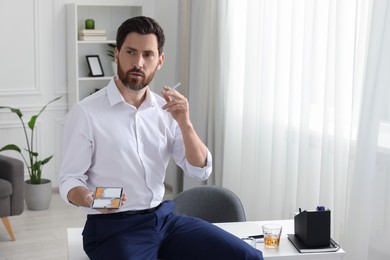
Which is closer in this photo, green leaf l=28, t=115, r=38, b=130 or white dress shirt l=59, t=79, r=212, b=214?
white dress shirt l=59, t=79, r=212, b=214

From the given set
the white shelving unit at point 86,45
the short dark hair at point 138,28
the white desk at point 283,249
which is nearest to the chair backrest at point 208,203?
the white desk at point 283,249

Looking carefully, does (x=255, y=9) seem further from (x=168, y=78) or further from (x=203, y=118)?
(x=168, y=78)

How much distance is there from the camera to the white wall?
5.89 metres

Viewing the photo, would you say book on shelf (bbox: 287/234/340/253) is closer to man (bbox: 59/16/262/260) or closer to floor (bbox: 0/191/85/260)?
man (bbox: 59/16/262/260)

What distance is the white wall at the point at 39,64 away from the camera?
5895mm

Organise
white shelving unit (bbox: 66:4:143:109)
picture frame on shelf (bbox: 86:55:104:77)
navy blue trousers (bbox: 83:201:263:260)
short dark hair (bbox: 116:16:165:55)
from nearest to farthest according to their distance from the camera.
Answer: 1. navy blue trousers (bbox: 83:201:263:260)
2. short dark hair (bbox: 116:16:165:55)
3. white shelving unit (bbox: 66:4:143:109)
4. picture frame on shelf (bbox: 86:55:104:77)

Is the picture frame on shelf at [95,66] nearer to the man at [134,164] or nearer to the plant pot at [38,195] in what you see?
the plant pot at [38,195]

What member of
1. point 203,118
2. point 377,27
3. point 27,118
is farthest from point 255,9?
point 27,118

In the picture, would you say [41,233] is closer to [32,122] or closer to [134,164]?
[32,122]

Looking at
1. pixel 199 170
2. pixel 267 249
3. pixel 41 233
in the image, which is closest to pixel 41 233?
pixel 41 233

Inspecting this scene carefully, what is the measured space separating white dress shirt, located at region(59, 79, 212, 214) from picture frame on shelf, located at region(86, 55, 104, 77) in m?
3.51

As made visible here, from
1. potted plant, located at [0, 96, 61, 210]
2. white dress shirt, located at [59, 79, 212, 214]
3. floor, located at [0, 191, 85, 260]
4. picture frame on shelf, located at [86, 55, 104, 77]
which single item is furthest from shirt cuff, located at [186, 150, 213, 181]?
picture frame on shelf, located at [86, 55, 104, 77]

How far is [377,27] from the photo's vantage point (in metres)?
3.49

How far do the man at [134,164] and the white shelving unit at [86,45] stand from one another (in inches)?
132
